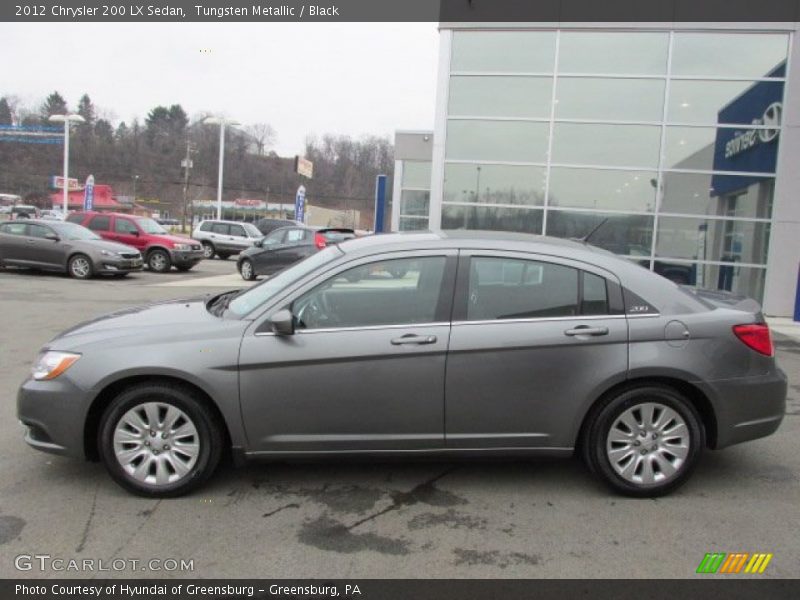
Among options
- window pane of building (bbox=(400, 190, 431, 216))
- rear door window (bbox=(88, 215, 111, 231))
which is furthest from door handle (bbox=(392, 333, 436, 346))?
rear door window (bbox=(88, 215, 111, 231))

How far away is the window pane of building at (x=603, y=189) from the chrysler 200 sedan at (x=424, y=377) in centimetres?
1042

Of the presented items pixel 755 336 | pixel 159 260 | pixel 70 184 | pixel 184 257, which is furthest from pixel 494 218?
pixel 70 184

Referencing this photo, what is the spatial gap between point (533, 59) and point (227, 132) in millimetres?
66853

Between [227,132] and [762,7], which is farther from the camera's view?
[227,132]

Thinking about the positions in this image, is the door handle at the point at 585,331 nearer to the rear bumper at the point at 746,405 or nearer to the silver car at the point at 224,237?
the rear bumper at the point at 746,405

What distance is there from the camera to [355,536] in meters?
3.28

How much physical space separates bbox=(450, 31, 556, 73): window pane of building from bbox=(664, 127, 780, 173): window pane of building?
322cm

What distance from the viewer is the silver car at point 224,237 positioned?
26.1m

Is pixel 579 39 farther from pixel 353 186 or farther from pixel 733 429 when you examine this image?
pixel 353 186

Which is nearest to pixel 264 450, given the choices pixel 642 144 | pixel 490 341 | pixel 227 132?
pixel 490 341

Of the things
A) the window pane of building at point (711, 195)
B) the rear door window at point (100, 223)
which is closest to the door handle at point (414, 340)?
the window pane of building at point (711, 195)

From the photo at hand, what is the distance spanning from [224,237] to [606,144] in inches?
684

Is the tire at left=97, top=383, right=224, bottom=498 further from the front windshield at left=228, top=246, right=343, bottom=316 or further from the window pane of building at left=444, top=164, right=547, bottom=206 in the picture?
the window pane of building at left=444, top=164, right=547, bottom=206

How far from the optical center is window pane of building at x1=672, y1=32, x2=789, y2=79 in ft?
42.4
